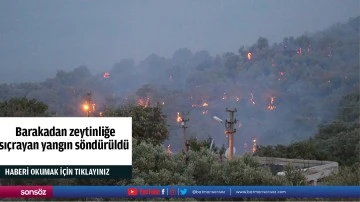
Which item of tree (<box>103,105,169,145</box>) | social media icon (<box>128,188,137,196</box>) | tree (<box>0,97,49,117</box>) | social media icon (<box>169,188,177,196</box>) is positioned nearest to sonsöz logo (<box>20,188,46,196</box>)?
social media icon (<box>128,188,137,196</box>)

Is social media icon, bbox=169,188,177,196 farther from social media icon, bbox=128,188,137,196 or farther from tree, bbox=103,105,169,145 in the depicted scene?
tree, bbox=103,105,169,145

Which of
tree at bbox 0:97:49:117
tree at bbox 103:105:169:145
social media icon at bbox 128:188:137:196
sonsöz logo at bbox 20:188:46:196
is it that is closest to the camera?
social media icon at bbox 128:188:137:196

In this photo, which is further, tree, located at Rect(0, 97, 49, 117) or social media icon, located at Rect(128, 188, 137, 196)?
tree, located at Rect(0, 97, 49, 117)

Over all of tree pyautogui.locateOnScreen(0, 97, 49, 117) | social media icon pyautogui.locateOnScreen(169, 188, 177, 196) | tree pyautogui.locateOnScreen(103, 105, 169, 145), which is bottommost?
social media icon pyautogui.locateOnScreen(169, 188, 177, 196)

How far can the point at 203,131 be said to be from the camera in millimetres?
171875

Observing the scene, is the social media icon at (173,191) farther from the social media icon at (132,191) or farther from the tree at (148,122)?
the tree at (148,122)

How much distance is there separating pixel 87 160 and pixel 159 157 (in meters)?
6.44

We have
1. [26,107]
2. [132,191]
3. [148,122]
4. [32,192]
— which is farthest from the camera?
[26,107]

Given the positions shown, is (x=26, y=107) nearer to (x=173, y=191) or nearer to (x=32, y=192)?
(x=32, y=192)

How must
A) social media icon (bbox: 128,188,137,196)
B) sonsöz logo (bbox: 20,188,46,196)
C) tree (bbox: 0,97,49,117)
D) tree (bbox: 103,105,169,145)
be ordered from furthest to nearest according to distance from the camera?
tree (bbox: 0,97,49,117)
tree (bbox: 103,105,169,145)
sonsöz logo (bbox: 20,188,46,196)
social media icon (bbox: 128,188,137,196)

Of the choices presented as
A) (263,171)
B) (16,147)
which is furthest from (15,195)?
(263,171)

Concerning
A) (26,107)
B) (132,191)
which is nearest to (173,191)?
(132,191)

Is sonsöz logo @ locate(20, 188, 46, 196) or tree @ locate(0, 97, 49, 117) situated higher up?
tree @ locate(0, 97, 49, 117)

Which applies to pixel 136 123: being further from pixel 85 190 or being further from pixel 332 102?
pixel 332 102
